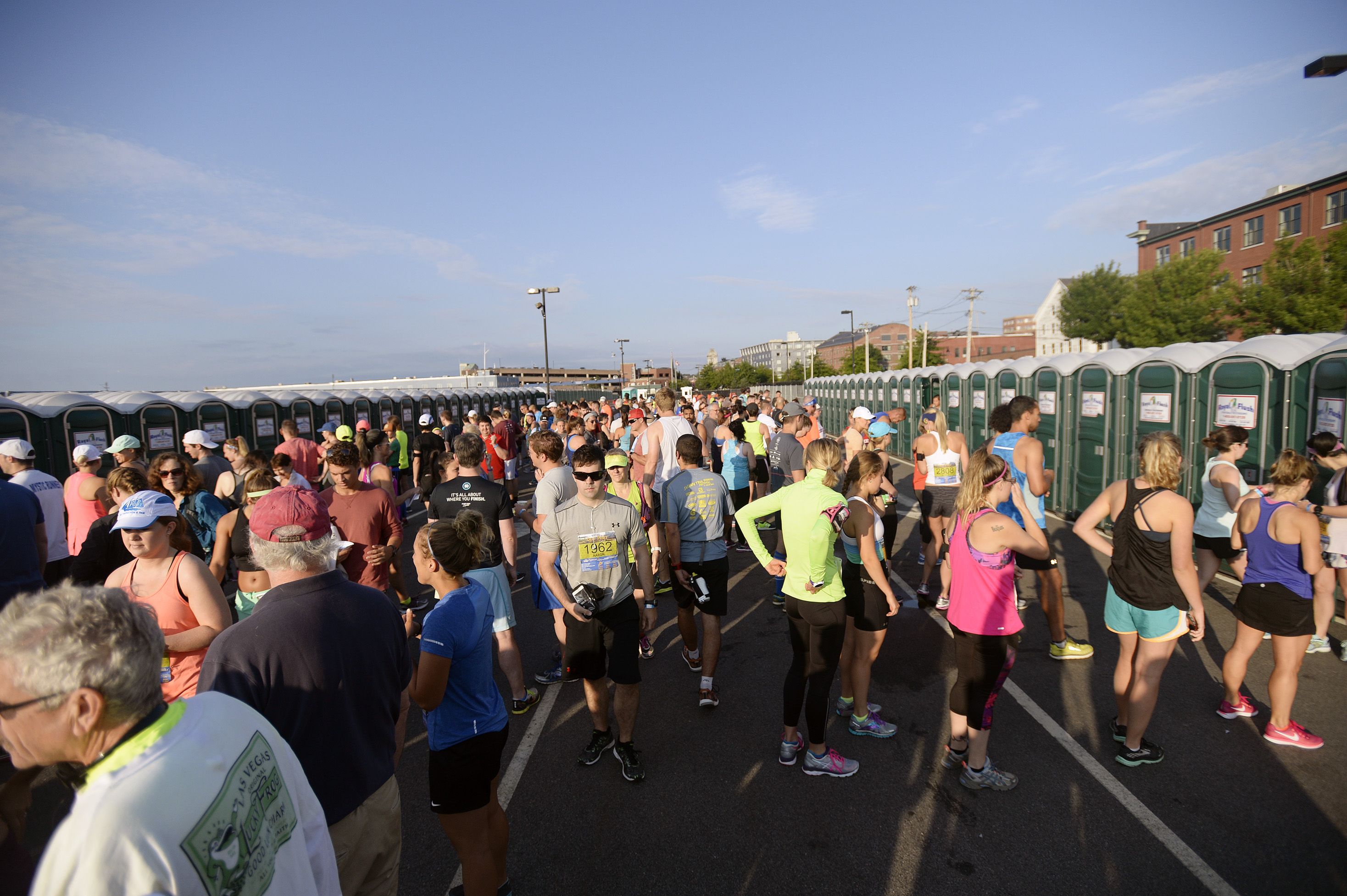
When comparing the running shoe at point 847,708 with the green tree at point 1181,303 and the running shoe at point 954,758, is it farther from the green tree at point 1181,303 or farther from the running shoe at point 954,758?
the green tree at point 1181,303

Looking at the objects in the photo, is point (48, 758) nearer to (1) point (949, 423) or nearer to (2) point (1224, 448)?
(2) point (1224, 448)

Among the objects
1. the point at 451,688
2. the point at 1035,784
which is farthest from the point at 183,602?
the point at 1035,784

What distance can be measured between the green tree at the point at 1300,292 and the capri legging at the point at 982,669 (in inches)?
1286

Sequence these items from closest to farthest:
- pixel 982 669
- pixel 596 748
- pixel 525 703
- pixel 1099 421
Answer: pixel 982 669 < pixel 596 748 < pixel 525 703 < pixel 1099 421

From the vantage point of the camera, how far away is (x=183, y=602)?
2848mm

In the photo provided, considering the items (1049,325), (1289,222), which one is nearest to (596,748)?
(1289,222)

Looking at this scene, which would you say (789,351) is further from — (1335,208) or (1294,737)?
(1294,737)

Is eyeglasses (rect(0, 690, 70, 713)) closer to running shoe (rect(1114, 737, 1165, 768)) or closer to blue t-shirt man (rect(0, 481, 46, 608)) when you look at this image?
blue t-shirt man (rect(0, 481, 46, 608))

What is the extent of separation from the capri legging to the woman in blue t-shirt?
261 centimetres

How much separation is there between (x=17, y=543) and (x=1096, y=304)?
6189 centimetres

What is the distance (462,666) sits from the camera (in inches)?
103

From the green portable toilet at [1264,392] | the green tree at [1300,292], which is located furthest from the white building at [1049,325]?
the green portable toilet at [1264,392]

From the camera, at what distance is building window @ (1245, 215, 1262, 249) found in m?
42.1

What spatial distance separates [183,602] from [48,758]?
197 cm
